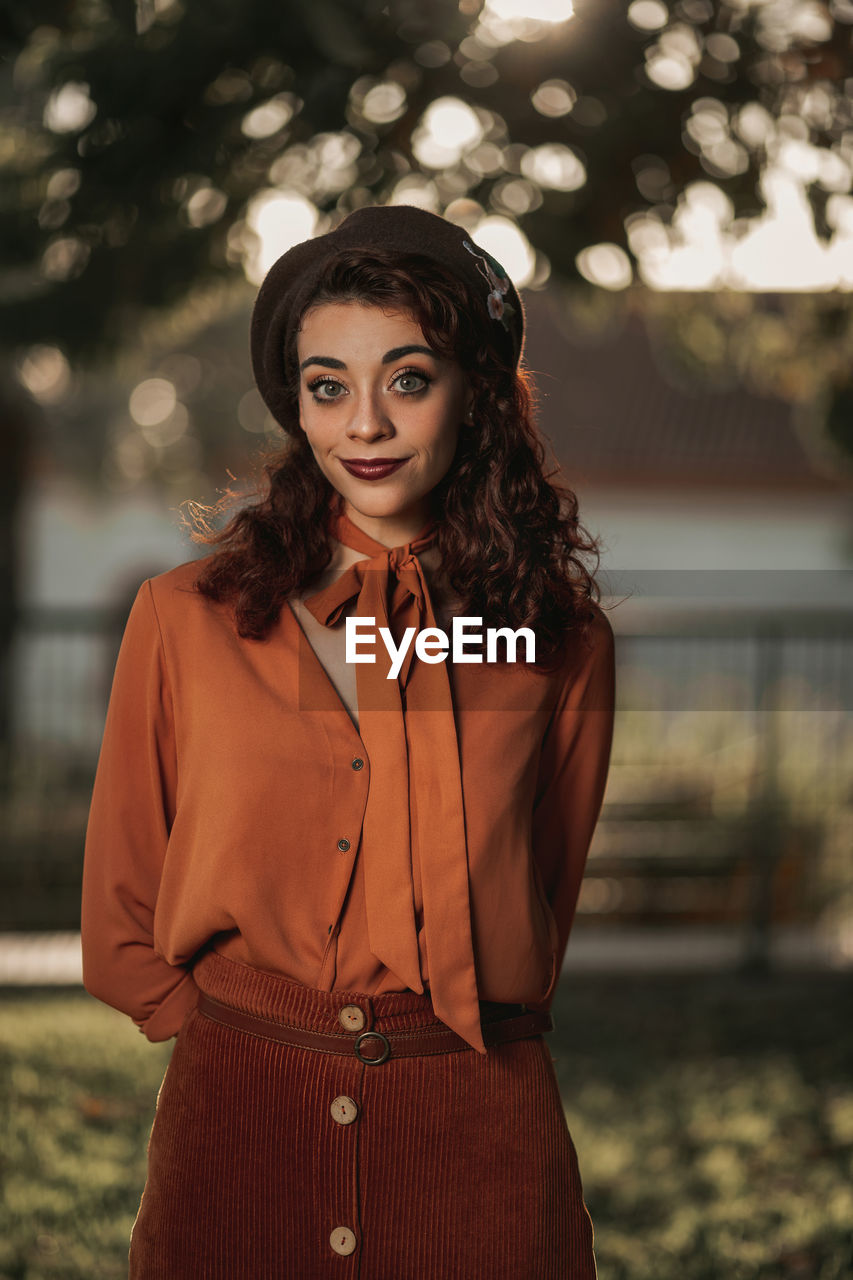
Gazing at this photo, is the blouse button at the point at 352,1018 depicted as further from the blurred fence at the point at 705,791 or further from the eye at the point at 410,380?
the blurred fence at the point at 705,791

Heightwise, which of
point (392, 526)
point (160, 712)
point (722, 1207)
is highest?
point (392, 526)

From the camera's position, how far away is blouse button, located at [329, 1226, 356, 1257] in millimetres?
1874

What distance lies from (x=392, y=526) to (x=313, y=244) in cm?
46

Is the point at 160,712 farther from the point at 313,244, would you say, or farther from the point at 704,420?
the point at 704,420

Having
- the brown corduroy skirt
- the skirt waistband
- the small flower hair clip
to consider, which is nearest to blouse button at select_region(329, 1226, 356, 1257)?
the brown corduroy skirt

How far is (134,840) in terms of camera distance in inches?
83.5

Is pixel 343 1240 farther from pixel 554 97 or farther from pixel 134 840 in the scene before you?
pixel 554 97

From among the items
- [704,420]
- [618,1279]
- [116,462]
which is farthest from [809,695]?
[704,420]

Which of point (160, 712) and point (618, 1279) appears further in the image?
point (618, 1279)

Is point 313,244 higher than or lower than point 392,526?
higher

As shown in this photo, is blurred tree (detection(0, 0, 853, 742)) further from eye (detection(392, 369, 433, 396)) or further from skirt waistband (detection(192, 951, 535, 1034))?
skirt waistband (detection(192, 951, 535, 1034))

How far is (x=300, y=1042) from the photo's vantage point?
190 centimetres

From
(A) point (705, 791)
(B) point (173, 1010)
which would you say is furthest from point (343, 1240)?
(A) point (705, 791)
